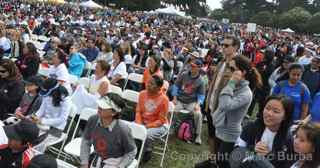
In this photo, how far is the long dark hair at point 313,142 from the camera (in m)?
2.45

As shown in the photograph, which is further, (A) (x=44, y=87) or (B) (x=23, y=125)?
(A) (x=44, y=87)

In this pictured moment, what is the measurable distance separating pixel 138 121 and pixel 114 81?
7.09 feet

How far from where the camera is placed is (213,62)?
9.31m

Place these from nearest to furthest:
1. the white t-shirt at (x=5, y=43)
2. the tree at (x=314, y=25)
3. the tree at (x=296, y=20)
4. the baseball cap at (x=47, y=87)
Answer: the baseball cap at (x=47, y=87)
the white t-shirt at (x=5, y=43)
the tree at (x=314, y=25)
the tree at (x=296, y=20)

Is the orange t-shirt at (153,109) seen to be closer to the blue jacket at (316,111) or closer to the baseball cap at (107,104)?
the baseball cap at (107,104)

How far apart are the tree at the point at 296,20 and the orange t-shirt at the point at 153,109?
5728cm

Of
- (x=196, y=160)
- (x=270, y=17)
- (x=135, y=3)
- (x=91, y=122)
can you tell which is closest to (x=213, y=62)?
(x=196, y=160)

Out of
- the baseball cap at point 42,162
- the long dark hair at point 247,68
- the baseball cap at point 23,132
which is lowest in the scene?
the baseball cap at point 42,162

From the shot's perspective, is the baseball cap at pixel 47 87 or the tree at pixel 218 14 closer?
the baseball cap at pixel 47 87

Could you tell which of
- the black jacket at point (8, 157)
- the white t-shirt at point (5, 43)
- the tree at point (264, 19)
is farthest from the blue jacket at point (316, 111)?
the tree at point (264, 19)

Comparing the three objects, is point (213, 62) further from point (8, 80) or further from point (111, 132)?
point (111, 132)

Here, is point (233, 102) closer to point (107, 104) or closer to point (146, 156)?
point (107, 104)

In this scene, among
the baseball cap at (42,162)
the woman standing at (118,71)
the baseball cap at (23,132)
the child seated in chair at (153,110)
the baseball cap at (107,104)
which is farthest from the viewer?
the woman standing at (118,71)

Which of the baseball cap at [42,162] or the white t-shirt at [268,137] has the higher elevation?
the white t-shirt at [268,137]
